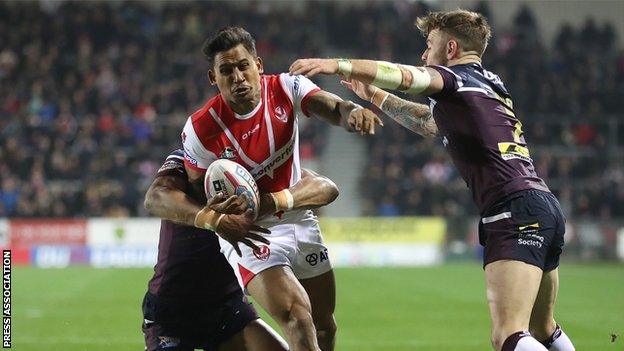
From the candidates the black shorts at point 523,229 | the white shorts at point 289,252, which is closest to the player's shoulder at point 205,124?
the white shorts at point 289,252

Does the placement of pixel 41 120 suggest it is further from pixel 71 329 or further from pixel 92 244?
pixel 71 329

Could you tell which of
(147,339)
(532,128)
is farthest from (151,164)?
(147,339)

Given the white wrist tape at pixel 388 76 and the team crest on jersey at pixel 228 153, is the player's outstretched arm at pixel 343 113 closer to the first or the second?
the white wrist tape at pixel 388 76

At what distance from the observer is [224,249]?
21.2 feet

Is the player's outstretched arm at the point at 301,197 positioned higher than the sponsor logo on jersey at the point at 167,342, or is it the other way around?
the player's outstretched arm at the point at 301,197

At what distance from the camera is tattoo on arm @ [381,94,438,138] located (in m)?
6.89

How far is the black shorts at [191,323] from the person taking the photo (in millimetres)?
6488

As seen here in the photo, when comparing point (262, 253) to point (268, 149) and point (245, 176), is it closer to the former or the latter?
point (245, 176)

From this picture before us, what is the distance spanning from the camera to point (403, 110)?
6980 mm

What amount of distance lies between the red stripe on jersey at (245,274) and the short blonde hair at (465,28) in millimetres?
1974

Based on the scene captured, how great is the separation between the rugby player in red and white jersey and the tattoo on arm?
70 cm

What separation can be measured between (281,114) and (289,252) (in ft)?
3.02

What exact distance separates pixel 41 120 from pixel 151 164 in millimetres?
3476

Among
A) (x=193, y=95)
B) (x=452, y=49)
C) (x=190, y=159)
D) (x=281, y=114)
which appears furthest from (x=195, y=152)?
(x=193, y=95)
